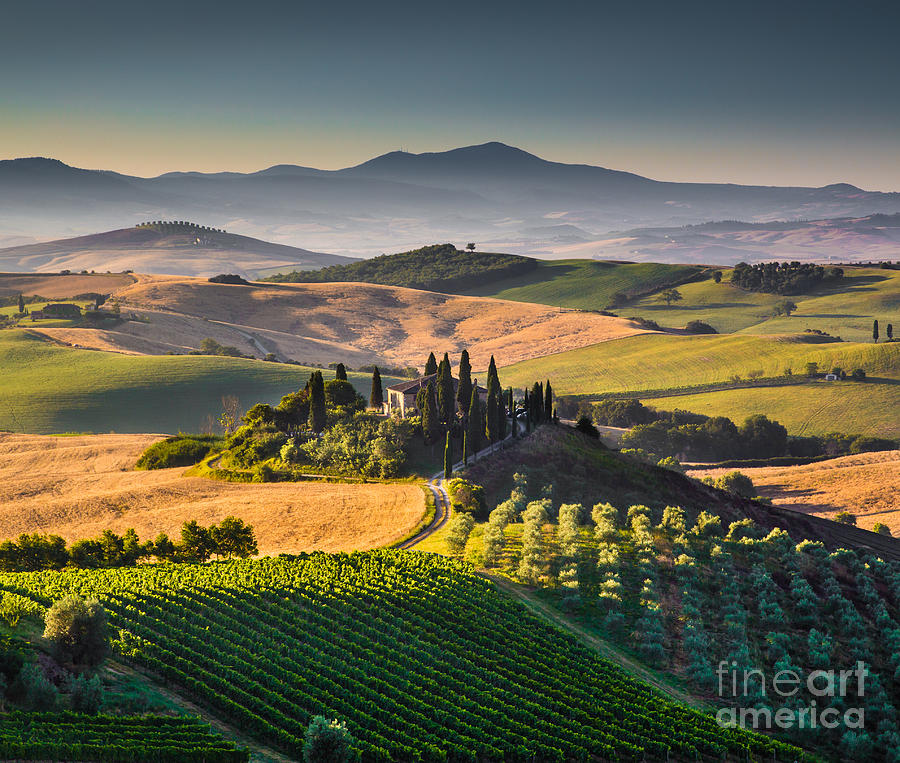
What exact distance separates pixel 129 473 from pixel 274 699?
59716mm

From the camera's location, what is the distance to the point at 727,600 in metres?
53.7

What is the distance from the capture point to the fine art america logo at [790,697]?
41.1 m

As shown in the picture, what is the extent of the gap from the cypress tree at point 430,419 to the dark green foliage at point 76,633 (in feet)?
175

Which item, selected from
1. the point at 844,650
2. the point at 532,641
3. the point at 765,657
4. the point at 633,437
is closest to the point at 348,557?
the point at 532,641

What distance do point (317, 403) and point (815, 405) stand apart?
104 m

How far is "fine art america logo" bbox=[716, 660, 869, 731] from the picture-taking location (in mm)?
41062

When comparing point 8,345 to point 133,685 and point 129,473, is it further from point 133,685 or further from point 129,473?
point 133,685

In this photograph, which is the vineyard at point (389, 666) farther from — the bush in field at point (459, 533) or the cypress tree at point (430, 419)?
the cypress tree at point (430, 419)

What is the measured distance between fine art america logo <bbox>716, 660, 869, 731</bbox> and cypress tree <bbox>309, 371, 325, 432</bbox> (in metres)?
55.3

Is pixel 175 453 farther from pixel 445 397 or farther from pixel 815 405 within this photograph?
pixel 815 405

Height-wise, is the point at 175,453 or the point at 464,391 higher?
the point at 464,391

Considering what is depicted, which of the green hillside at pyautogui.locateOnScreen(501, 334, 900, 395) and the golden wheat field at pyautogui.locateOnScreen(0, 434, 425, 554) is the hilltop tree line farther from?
the green hillside at pyautogui.locateOnScreen(501, 334, 900, 395)

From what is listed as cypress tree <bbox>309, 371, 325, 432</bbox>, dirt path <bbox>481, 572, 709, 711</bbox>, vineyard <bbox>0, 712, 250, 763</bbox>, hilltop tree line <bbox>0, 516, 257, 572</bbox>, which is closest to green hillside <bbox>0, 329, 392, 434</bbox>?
cypress tree <bbox>309, 371, 325, 432</bbox>

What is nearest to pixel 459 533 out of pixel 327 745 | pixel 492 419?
pixel 492 419
